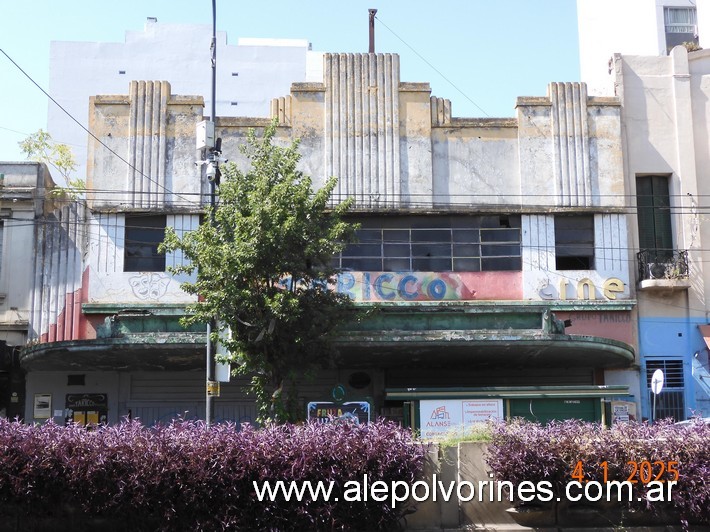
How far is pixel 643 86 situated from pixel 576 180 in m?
4.21

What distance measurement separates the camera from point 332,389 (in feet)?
93.8

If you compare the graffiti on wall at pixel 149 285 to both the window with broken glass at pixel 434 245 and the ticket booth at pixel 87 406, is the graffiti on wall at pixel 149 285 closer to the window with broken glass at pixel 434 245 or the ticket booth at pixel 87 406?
the ticket booth at pixel 87 406

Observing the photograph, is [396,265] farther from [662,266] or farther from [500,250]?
[662,266]

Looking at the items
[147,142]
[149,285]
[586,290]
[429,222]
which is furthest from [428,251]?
[147,142]

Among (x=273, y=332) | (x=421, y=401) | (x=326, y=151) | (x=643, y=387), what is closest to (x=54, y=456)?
(x=273, y=332)

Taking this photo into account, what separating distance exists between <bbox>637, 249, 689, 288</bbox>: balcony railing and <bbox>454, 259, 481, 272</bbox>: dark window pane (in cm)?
522

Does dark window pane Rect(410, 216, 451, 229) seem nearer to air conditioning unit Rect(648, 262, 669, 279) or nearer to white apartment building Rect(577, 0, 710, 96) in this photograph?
air conditioning unit Rect(648, 262, 669, 279)

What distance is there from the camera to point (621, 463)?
467 inches

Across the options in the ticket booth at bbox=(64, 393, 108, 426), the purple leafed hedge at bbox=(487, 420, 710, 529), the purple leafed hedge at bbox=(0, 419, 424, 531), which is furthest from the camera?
the ticket booth at bbox=(64, 393, 108, 426)

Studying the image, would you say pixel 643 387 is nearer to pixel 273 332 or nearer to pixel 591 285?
pixel 591 285

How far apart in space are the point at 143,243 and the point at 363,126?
315 inches

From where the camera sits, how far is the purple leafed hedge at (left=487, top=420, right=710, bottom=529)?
11766 mm

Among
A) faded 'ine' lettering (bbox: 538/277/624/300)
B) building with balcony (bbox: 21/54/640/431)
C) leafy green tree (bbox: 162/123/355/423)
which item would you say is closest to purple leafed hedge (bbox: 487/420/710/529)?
leafy green tree (bbox: 162/123/355/423)

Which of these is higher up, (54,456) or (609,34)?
(609,34)
